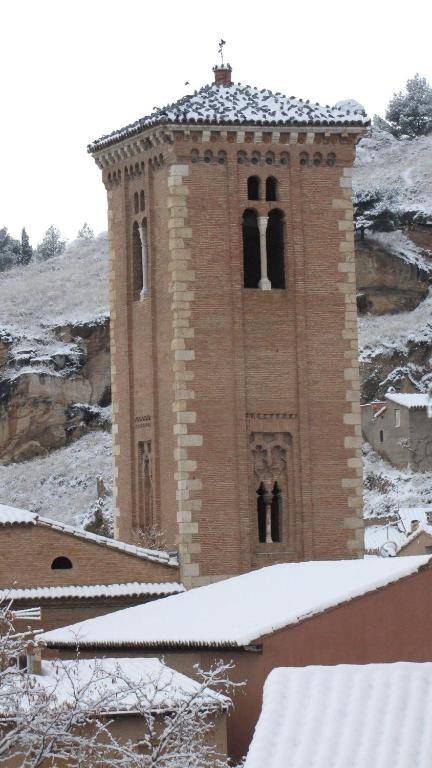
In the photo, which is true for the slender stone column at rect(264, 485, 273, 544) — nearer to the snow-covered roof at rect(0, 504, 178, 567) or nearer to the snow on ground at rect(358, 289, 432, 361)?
the snow-covered roof at rect(0, 504, 178, 567)

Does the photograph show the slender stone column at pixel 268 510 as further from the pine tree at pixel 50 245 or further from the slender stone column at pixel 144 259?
the pine tree at pixel 50 245

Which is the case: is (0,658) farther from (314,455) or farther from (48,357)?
(48,357)

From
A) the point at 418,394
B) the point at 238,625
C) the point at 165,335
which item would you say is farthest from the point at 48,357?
the point at 238,625

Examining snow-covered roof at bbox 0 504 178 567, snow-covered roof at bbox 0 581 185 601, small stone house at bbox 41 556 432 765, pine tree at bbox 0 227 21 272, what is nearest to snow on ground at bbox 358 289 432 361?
pine tree at bbox 0 227 21 272

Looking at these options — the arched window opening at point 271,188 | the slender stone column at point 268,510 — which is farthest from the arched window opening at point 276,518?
the arched window opening at point 271,188

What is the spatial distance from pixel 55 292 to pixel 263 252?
57.2 metres

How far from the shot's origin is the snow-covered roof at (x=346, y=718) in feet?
58.4

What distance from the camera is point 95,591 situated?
1470 inches

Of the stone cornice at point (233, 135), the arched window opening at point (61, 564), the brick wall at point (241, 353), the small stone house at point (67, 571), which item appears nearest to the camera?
the small stone house at point (67, 571)

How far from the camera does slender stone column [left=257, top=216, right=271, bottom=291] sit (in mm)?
40094

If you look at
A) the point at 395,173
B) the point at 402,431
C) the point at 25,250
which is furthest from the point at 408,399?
the point at 25,250

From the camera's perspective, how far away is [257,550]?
3984 centimetres

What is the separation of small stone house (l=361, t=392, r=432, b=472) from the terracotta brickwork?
44042 millimetres

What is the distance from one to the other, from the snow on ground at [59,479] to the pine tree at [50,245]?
30.7m
